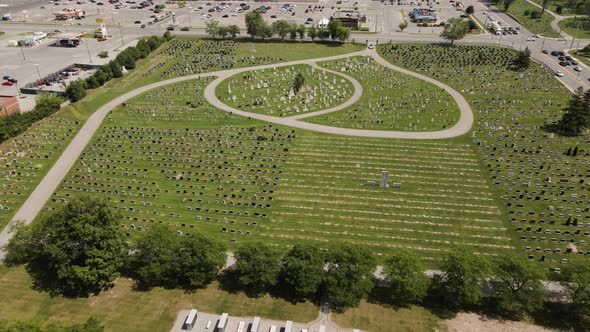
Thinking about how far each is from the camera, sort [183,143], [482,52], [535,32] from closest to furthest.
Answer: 1. [183,143]
2. [482,52]
3. [535,32]

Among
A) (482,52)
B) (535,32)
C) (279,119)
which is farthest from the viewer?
(535,32)

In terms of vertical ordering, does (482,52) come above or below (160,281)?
above

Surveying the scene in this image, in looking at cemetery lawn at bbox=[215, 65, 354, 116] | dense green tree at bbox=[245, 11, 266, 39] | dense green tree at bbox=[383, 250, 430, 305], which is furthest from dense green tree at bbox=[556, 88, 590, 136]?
dense green tree at bbox=[245, 11, 266, 39]

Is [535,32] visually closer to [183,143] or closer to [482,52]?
[482,52]

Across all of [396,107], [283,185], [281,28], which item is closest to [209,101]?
[283,185]

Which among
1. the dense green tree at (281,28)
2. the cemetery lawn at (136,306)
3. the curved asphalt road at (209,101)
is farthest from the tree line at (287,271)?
the dense green tree at (281,28)

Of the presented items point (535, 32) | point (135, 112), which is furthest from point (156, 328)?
point (535, 32)

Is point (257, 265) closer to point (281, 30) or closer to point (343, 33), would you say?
point (343, 33)
